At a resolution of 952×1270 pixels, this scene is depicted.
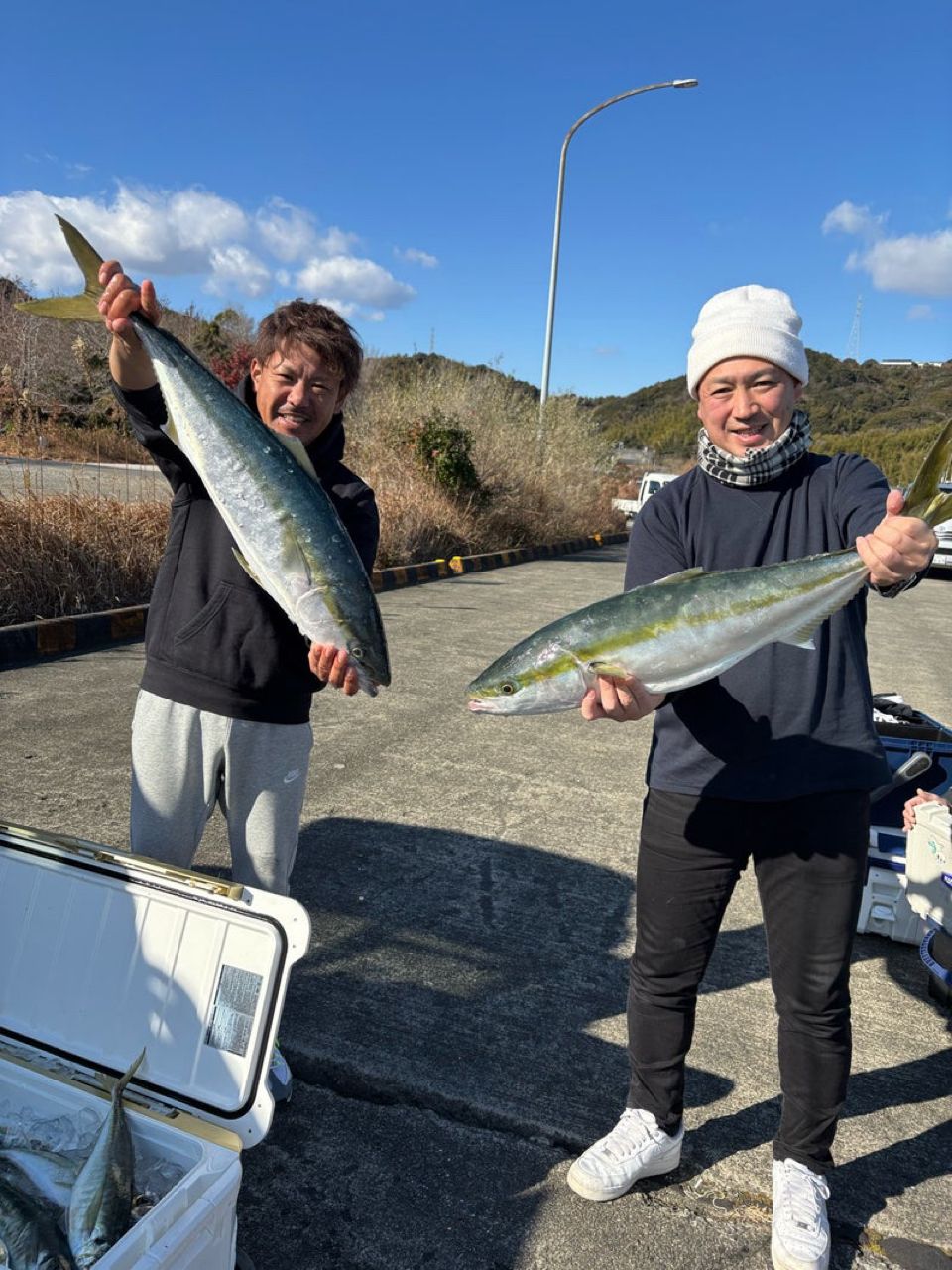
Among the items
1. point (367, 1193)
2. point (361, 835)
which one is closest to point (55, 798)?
point (361, 835)

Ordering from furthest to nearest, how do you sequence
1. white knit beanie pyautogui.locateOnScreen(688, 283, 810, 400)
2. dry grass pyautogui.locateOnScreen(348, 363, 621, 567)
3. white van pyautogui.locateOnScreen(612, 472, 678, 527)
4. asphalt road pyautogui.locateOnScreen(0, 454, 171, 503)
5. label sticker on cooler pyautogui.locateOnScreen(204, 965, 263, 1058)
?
white van pyautogui.locateOnScreen(612, 472, 678, 527) → dry grass pyautogui.locateOnScreen(348, 363, 621, 567) → asphalt road pyautogui.locateOnScreen(0, 454, 171, 503) → white knit beanie pyautogui.locateOnScreen(688, 283, 810, 400) → label sticker on cooler pyautogui.locateOnScreen(204, 965, 263, 1058)

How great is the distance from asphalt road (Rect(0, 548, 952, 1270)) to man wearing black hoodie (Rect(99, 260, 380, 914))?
742mm

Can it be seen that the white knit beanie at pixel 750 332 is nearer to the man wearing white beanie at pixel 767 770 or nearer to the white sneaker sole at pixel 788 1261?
the man wearing white beanie at pixel 767 770

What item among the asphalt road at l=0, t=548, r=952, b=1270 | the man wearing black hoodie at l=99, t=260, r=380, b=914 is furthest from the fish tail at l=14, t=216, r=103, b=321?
the asphalt road at l=0, t=548, r=952, b=1270

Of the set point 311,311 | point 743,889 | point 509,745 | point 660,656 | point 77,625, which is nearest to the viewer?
point 660,656

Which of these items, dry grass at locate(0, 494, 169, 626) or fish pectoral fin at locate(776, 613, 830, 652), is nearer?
fish pectoral fin at locate(776, 613, 830, 652)

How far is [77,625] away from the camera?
7266 millimetres

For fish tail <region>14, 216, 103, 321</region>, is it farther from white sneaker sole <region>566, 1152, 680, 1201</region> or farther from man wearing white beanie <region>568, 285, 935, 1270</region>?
white sneaker sole <region>566, 1152, 680, 1201</region>

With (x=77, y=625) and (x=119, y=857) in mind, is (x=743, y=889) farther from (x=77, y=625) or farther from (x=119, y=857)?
(x=77, y=625)

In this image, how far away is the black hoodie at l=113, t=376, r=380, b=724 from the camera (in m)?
2.31

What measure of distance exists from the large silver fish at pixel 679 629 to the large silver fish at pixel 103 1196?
3.69ft

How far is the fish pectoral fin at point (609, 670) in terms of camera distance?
2.00 meters

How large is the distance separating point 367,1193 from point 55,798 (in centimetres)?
275

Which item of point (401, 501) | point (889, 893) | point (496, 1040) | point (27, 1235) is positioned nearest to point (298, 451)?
point (27, 1235)
